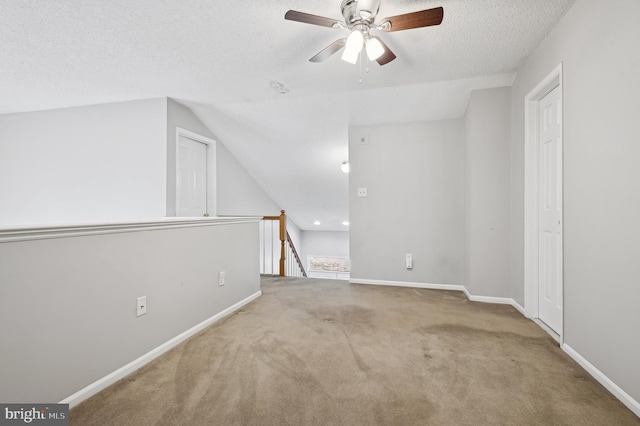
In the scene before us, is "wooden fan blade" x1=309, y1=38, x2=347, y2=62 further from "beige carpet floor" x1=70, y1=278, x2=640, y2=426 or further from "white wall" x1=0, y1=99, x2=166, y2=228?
"white wall" x1=0, y1=99, x2=166, y2=228

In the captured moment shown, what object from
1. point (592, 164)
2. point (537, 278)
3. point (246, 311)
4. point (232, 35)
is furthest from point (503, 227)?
point (232, 35)

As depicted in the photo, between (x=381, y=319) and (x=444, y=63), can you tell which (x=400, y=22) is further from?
(x=381, y=319)

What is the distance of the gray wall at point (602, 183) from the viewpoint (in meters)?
1.44

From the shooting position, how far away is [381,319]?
270 centimetres

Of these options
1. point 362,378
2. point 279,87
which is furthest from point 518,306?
point 279,87

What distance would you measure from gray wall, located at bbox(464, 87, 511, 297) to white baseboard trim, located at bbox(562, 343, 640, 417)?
4.05ft

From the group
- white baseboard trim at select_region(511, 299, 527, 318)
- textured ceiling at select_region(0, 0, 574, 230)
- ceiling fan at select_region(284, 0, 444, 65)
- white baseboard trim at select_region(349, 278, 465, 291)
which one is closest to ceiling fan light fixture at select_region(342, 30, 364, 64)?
ceiling fan at select_region(284, 0, 444, 65)

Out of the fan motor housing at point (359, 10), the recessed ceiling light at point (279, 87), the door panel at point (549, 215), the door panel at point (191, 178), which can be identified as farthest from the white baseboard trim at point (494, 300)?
the door panel at point (191, 178)

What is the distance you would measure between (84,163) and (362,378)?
4.26 meters

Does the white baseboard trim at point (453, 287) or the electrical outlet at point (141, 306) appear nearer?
the electrical outlet at point (141, 306)

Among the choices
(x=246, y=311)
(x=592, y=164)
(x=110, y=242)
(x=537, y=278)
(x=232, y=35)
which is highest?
(x=232, y=35)

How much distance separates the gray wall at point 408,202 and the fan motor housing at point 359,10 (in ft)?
7.03

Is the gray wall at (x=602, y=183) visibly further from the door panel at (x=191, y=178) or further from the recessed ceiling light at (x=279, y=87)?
the door panel at (x=191, y=178)

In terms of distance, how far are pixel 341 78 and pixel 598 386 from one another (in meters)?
3.09
